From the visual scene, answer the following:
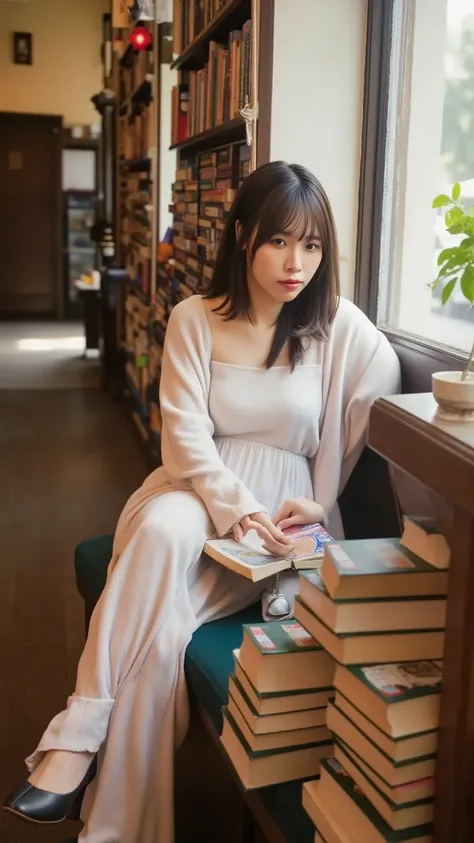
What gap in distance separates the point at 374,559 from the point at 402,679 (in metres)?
0.14

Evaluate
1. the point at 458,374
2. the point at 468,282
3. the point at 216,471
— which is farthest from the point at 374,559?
the point at 216,471

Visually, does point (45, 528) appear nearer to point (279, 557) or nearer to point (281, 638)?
point (279, 557)

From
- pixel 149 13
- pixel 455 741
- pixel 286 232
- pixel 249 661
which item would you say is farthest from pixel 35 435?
pixel 455 741

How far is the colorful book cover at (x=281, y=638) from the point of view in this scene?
1234 millimetres

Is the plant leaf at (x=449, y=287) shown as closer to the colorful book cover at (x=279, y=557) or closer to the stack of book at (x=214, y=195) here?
the colorful book cover at (x=279, y=557)

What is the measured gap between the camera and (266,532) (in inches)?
63.8

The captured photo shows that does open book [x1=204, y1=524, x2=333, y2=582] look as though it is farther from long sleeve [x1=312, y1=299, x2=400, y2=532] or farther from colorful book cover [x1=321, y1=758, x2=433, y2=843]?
colorful book cover [x1=321, y1=758, x2=433, y2=843]

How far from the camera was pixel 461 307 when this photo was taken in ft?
6.07

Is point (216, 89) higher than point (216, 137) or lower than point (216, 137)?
higher

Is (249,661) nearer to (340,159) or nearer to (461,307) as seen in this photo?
(461,307)

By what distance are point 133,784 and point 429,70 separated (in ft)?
5.26

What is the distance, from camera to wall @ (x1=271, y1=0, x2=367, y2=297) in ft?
6.89

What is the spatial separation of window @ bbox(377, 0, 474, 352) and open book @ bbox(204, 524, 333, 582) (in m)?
0.49

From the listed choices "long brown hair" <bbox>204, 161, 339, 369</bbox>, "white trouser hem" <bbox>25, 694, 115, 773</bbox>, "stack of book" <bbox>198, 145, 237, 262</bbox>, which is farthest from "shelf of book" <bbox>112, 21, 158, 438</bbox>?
"white trouser hem" <bbox>25, 694, 115, 773</bbox>
